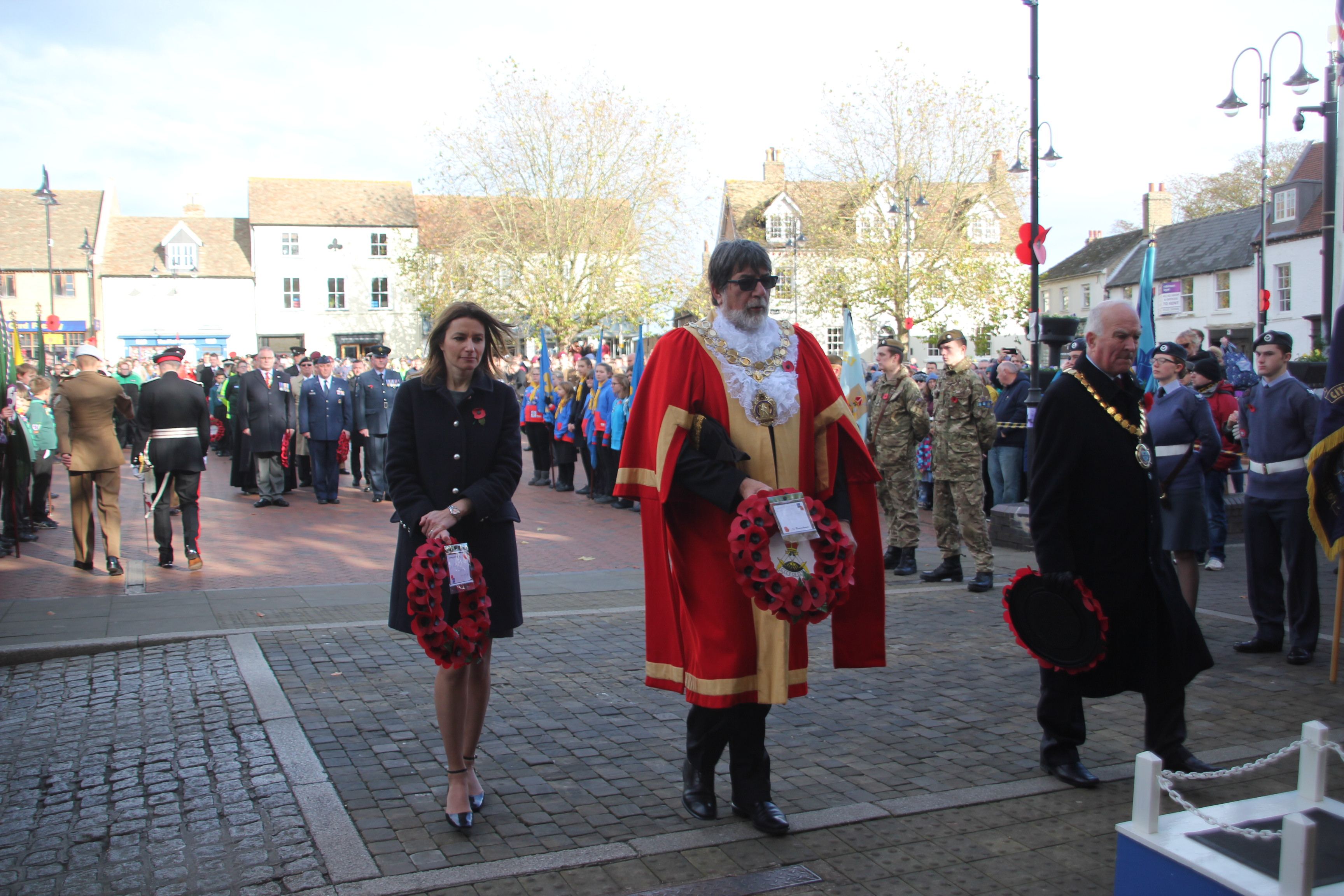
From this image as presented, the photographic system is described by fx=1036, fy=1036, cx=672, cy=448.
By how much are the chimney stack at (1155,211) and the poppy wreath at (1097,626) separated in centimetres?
5280

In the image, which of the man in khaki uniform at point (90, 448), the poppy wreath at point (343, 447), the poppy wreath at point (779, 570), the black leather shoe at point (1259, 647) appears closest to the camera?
the poppy wreath at point (779, 570)

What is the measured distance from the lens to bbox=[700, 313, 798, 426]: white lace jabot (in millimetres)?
3980

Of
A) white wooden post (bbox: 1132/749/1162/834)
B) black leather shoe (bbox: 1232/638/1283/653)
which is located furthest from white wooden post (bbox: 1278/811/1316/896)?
black leather shoe (bbox: 1232/638/1283/653)

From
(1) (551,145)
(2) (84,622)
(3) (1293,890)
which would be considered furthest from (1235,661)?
(1) (551,145)

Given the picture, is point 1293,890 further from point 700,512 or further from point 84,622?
point 84,622

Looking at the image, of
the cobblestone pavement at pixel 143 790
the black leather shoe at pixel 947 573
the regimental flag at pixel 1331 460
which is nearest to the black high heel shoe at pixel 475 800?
the cobblestone pavement at pixel 143 790

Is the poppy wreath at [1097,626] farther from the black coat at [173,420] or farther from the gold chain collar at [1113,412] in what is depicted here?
the black coat at [173,420]

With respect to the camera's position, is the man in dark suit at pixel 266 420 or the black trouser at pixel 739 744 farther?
the man in dark suit at pixel 266 420

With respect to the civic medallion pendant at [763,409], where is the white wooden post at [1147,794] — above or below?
below

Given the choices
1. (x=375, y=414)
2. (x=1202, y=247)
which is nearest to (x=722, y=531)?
(x=375, y=414)

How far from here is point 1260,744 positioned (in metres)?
4.94

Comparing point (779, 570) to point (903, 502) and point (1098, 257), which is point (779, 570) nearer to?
point (903, 502)

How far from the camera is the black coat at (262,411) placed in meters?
14.5

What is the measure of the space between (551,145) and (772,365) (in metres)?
35.4
